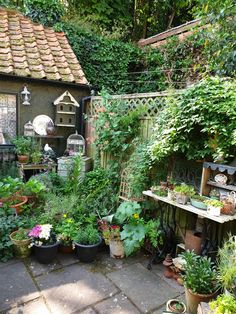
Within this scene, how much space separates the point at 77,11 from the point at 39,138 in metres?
5.45

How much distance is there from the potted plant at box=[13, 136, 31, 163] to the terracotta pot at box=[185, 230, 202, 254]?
342 centimetres

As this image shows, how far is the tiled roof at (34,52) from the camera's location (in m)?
5.04

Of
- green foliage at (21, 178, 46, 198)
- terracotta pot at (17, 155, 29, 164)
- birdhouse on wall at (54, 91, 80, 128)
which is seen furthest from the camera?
birdhouse on wall at (54, 91, 80, 128)

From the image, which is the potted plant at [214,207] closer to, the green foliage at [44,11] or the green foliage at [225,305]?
the green foliage at [225,305]

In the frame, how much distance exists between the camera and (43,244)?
304cm

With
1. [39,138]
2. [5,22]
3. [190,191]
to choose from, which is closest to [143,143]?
[190,191]

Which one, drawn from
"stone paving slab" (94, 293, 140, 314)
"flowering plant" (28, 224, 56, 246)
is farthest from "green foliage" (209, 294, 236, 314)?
"flowering plant" (28, 224, 56, 246)

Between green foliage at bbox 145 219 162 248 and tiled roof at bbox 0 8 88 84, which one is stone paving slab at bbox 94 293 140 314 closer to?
green foliage at bbox 145 219 162 248

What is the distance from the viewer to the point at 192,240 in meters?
2.89

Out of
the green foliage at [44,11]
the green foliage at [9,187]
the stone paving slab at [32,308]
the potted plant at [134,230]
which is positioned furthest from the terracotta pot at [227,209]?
the green foliage at [44,11]

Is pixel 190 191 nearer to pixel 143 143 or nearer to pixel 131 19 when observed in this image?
pixel 143 143

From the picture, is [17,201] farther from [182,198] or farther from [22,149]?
[182,198]

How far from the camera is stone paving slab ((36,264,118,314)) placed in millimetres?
2375

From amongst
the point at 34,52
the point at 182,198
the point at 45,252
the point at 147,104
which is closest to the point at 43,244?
the point at 45,252
